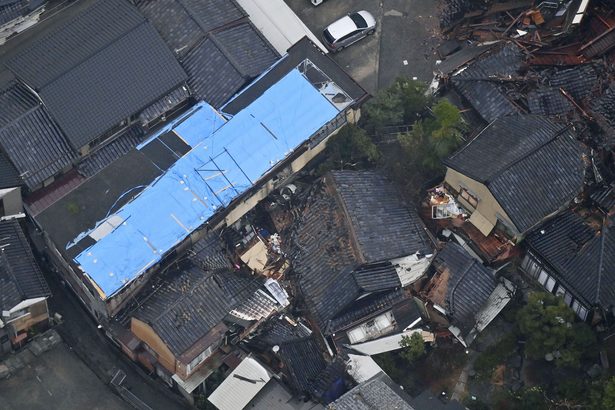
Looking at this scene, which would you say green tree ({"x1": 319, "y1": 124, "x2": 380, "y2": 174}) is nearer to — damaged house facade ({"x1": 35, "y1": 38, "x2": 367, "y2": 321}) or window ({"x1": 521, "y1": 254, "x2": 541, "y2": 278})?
damaged house facade ({"x1": 35, "y1": 38, "x2": 367, "y2": 321})

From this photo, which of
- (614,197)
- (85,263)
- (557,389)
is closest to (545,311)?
(557,389)

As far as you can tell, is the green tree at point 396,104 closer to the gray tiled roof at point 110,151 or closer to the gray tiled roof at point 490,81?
the gray tiled roof at point 490,81

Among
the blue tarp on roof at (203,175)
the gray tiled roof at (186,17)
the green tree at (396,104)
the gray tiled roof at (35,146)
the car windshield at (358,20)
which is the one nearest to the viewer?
the blue tarp on roof at (203,175)

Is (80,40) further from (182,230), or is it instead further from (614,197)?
(614,197)

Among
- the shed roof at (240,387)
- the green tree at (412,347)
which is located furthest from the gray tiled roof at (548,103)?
the shed roof at (240,387)

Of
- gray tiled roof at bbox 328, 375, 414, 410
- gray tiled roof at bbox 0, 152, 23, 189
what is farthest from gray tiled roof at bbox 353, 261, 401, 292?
gray tiled roof at bbox 0, 152, 23, 189

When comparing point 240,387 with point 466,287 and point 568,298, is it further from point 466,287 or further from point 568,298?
point 568,298
